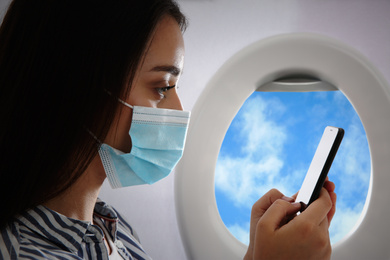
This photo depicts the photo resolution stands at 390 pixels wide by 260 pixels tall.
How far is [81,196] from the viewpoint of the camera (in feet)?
2.50

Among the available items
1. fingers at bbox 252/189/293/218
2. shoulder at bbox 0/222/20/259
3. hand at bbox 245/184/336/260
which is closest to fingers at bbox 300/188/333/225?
hand at bbox 245/184/336/260

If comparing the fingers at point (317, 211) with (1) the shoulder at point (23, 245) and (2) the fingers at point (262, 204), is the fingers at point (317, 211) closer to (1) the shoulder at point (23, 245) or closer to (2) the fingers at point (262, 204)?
(2) the fingers at point (262, 204)

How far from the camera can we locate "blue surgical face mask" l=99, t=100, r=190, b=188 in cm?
74

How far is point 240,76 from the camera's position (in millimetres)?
1099

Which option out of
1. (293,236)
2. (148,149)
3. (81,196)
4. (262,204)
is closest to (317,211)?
(293,236)

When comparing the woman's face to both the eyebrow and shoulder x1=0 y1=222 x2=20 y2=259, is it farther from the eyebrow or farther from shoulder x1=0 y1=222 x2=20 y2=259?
shoulder x1=0 y1=222 x2=20 y2=259

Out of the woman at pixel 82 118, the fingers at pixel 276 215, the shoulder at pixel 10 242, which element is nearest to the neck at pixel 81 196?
the woman at pixel 82 118

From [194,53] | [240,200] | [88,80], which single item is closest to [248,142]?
[240,200]

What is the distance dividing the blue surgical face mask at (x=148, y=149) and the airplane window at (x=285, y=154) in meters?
0.40

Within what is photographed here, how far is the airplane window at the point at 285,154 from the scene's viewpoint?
110cm

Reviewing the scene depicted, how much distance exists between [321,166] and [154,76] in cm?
43

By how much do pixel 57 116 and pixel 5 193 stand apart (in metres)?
0.16

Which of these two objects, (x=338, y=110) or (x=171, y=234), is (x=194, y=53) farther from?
(x=171, y=234)

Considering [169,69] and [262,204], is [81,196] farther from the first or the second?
[262,204]
